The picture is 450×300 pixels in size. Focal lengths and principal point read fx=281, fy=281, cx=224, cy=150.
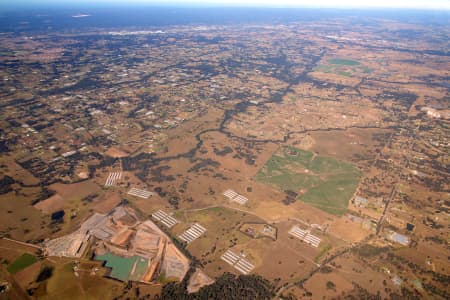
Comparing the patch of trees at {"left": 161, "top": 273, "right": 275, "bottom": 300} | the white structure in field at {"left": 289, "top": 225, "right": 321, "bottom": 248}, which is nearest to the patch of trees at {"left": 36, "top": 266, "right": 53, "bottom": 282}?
the patch of trees at {"left": 161, "top": 273, "right": 275, "bottom": 300}

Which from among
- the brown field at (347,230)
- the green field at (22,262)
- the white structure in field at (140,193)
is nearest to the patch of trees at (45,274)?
the green field at (22,262)

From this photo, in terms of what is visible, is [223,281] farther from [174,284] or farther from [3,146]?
[3,146]

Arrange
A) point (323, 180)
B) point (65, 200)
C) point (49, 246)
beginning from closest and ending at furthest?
point (49, 246) → point (65, 200) → point (323, 180)

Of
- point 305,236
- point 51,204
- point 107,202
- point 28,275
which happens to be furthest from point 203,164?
point 28,275

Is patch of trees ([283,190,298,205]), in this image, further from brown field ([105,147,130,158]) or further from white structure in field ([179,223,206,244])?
brown field ([105,147,130,158])

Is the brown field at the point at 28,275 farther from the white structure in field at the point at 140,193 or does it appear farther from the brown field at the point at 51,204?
the white structure in field at the point at 140,193

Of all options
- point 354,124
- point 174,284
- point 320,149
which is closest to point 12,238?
point 174,284

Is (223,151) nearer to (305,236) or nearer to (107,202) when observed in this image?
(107,202)
